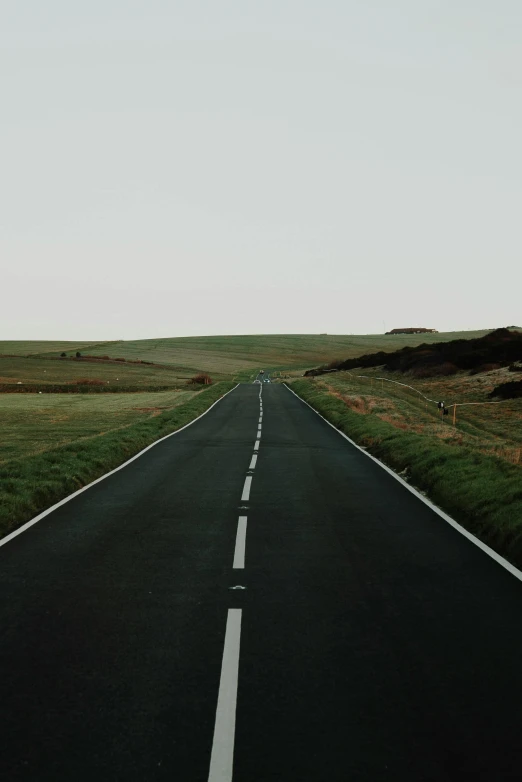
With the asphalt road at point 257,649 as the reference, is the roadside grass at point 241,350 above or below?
above

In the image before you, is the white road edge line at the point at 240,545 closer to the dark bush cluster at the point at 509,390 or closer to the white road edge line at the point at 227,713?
the white road edge line at the point at 227,713

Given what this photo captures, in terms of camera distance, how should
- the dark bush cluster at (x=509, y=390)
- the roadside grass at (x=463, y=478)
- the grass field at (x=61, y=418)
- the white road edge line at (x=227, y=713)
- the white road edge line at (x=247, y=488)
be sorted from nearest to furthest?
the white road edge line at (x=227, y=713)
the roadside grass at (x=463, y=478)
the white road edge line at (x=247, y=488)
the grass field at (x=61, y=418)
the dark bush cluster at (x=509, y=390)

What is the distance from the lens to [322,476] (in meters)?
15.6

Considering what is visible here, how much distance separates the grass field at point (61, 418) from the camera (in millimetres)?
24797

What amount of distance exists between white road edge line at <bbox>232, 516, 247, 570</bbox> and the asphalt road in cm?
5

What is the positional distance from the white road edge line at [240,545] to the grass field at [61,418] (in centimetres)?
842

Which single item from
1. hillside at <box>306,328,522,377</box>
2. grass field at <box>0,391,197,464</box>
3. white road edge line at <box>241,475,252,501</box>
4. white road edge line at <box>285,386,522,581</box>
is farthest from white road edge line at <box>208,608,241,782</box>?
hillside at <box>306,328,522,377</box>

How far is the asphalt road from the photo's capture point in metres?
4.21

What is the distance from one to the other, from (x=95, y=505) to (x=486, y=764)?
944 cm

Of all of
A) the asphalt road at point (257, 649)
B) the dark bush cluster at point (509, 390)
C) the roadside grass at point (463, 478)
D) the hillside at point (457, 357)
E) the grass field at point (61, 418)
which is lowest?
the grass field at point (61, 418)

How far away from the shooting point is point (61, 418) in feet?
119

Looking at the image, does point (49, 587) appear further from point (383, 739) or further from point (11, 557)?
point (383, 739)

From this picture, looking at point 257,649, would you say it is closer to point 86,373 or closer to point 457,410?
point 457,410

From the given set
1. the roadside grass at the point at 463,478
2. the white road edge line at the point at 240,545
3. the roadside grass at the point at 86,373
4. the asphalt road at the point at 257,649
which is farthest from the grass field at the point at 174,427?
the white road edge line at the point at 240,545
